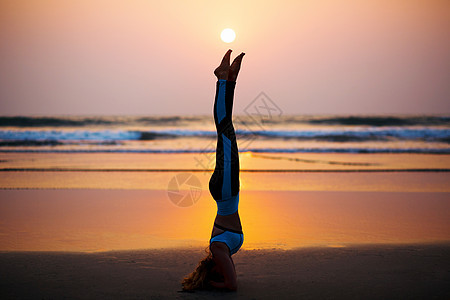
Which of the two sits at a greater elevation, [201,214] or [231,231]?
[231,231]

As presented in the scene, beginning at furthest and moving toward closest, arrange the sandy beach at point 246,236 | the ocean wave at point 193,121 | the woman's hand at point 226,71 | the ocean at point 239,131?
1. the ocean wave at point 193,121
2. the ocean at point 239,131
3. the sandy beach at point 246,236
4. the woman's hand at point 226,71

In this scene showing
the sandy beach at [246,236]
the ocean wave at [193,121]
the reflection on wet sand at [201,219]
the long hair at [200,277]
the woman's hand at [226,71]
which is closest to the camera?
the woman's hand at [226,71]

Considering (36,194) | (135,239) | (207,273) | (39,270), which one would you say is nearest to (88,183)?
(36,194)

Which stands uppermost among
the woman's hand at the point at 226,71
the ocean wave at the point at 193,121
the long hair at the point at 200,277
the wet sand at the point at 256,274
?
the woman's hand at the point at 226,71

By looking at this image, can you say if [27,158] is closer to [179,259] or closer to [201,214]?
[201,214]

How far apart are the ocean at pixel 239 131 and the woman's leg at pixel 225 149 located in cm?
1451

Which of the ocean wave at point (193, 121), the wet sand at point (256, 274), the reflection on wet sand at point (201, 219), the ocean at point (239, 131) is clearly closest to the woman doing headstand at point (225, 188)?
the wet sand at point (256, 274)

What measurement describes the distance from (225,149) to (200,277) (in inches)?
40.5

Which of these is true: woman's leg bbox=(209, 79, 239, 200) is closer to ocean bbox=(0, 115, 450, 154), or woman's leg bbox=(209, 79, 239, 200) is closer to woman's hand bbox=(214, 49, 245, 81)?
woman's hand bbox=(214, 49, 245, 81)

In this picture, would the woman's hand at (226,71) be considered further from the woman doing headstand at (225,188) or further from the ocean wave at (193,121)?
the ocean wave at (193,121)

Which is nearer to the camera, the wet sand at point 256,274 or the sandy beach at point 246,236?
the wet sand at point 256,274

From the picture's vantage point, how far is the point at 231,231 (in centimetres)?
345

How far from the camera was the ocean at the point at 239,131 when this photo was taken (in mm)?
22172

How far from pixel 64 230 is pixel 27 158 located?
955 cm
